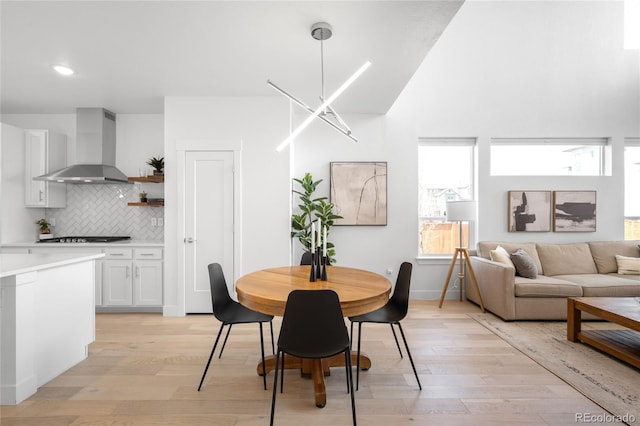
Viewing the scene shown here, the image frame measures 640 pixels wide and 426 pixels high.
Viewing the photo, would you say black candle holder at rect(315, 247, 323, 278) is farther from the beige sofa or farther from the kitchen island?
the beige sofa

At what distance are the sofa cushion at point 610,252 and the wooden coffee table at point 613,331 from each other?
5.07ft

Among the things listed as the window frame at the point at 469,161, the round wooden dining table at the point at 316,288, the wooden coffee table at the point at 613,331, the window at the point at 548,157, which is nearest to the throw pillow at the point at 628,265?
the window at the point at 548,157

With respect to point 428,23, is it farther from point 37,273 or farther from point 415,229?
point 37,273

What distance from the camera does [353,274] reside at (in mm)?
2652

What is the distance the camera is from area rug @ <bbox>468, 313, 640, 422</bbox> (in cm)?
221

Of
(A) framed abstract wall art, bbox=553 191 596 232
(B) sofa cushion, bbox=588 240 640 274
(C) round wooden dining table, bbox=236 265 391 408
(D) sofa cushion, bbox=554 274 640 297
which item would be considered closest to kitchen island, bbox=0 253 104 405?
(C) round wooden dining table, bbox=236 265 391 408

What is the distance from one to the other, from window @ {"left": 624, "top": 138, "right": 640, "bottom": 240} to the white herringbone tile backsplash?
273 inches

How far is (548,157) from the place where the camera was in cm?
499

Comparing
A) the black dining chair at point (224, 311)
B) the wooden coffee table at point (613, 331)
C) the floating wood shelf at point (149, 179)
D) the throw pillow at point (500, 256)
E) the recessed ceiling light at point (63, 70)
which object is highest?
the recessed ceiling light at point (63, 70)

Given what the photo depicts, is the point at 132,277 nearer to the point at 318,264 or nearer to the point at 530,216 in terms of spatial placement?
the point at 318,264

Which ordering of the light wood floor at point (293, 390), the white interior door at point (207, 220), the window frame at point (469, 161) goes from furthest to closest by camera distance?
the window frame at point (469, 161)
the white interior door at point (207, 220)
the light wood floor at point (293, 390)

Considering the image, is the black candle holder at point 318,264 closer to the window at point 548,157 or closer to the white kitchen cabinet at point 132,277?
the white kitchen cabinet at point 132,277

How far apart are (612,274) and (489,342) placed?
8.40ft

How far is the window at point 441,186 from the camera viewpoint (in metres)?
5.00
